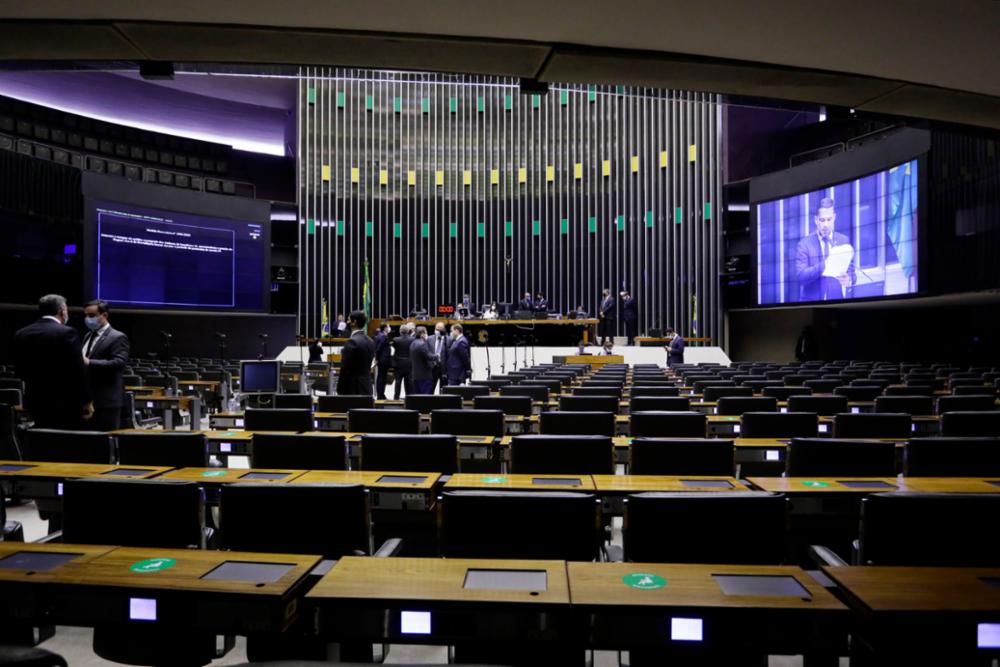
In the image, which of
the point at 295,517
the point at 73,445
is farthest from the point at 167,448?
the point at 295,517

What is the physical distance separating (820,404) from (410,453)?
3968mm

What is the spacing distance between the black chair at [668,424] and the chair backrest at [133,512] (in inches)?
120

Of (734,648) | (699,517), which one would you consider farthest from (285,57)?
(734,648)

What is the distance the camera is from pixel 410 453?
372 centimetres

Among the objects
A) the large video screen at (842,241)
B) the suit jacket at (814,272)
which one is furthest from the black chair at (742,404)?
the suit jacket at (814,272)

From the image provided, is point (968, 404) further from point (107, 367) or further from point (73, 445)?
point (107, 367)

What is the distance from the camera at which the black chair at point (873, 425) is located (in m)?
4.72

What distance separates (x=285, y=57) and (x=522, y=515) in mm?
2867

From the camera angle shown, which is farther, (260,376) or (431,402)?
(260,376)

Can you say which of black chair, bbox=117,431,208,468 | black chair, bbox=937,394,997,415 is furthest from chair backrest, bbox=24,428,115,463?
black chair, bbox=937,394,997,415

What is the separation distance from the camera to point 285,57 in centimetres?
375

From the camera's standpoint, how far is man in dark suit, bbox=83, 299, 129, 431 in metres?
5.33

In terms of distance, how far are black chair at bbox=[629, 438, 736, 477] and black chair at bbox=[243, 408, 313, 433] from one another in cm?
253

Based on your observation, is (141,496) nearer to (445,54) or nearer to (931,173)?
(445,54)
